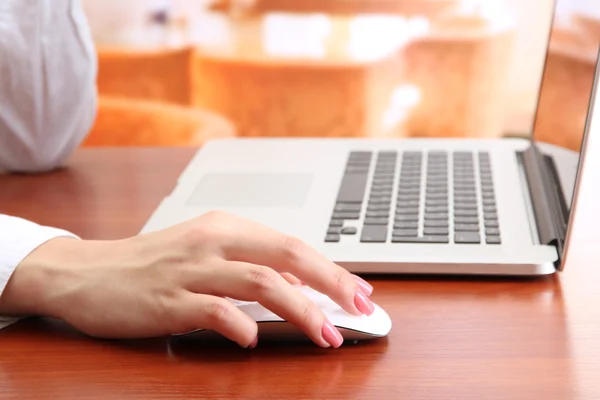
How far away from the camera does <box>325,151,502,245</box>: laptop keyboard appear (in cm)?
77

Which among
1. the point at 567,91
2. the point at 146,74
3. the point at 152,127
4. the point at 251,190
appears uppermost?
the point at 567,91

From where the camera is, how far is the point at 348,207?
2.78ft

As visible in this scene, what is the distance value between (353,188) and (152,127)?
1.30 metres

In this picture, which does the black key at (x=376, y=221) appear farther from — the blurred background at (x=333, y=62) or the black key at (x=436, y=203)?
the blurred background at (x=333, y=62)

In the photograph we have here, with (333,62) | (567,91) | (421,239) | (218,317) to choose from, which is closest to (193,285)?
(218,317)

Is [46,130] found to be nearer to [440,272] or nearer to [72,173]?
[72,173]

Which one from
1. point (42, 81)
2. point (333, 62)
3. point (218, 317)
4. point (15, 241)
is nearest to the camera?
point (218, 317)

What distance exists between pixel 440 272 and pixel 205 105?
2.68m

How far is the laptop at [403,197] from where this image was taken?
28.6 inches

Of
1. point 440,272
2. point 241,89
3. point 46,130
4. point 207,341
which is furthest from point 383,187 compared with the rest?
point 241,89

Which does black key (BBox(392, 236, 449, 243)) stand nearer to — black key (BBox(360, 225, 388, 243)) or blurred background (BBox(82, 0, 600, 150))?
black key (BBox(360, 225, 388, 243))

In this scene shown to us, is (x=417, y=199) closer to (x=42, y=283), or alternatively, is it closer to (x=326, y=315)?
(x=326, y=315)

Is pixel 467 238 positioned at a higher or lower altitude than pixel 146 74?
higher

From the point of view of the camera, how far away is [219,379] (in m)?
0.57
